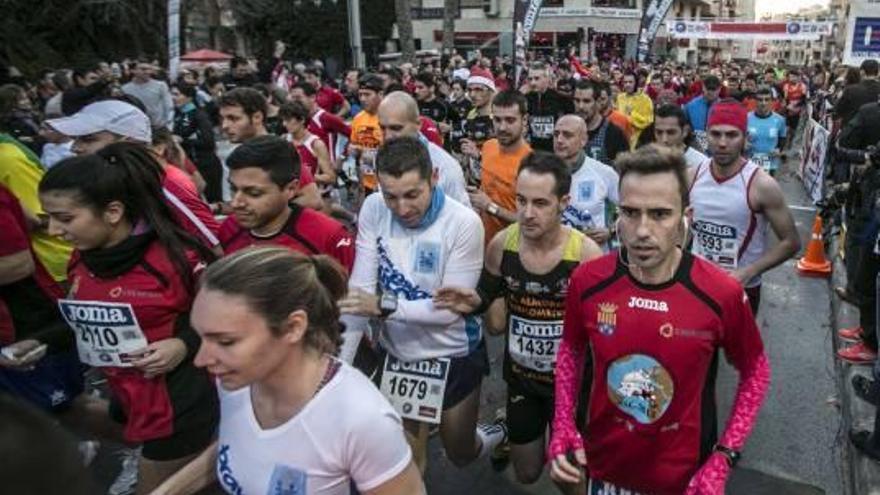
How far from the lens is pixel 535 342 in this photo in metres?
3.54

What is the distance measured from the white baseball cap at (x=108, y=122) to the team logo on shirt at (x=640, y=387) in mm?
3071

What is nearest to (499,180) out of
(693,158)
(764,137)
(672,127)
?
(693,158)

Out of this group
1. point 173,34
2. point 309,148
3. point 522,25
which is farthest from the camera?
point 522,25

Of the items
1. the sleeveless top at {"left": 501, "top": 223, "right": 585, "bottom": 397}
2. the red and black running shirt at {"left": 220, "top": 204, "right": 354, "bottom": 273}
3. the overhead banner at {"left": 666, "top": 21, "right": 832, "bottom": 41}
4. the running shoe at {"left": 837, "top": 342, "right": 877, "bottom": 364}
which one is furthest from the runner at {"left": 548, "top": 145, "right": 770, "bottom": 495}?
the overhead banner at {"left": 666, "top": 21, "right": 832, "bottom": 41}

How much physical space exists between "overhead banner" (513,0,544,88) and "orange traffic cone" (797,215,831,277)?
7010 mm

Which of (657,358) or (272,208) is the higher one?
Result: (272,208)

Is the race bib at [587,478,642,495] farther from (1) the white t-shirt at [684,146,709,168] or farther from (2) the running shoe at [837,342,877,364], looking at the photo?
(2) the running shoe at [837,342,877,364]

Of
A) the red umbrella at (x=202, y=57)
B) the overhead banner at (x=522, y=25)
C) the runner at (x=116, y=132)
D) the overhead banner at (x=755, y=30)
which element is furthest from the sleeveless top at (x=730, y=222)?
the overhead banner at (x=755, y=30)

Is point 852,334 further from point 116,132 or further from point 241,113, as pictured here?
point 116,132

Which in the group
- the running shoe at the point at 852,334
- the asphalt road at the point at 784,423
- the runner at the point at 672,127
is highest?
the runner at the point at 672,127

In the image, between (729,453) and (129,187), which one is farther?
(129,187)

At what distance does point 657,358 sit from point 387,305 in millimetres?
1259

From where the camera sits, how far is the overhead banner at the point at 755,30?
116ft

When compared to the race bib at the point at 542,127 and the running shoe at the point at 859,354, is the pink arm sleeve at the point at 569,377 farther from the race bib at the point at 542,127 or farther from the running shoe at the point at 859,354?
the race bib at the point at 542,127
